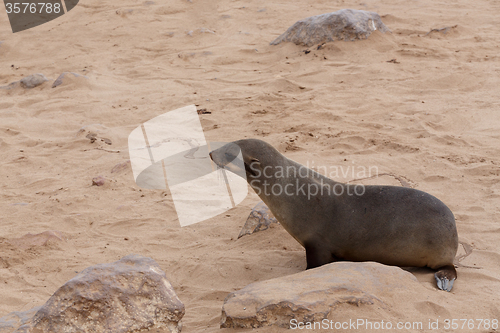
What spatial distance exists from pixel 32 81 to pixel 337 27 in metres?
5.37

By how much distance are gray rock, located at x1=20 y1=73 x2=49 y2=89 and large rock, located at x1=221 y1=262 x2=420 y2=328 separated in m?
6.94

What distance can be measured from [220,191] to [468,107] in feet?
11.8

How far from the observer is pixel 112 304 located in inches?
100

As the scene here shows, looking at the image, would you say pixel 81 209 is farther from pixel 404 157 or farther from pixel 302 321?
pixel 404 157

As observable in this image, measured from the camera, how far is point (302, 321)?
2.47m

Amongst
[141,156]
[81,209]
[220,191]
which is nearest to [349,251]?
[220,191]

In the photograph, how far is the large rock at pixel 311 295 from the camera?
2506 millimetres

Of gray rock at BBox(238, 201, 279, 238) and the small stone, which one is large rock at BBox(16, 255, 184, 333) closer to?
gray rock at BBox(238, 201, 279, 238)

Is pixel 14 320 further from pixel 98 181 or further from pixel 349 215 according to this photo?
pixel 98 181

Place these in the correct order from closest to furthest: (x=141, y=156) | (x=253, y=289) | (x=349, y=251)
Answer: (x=253, y=289) → (x=349, y=251) → (x=141, y=156)

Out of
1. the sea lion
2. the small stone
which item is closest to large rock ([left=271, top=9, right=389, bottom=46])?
the small stone

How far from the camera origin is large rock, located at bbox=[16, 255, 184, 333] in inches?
97.9

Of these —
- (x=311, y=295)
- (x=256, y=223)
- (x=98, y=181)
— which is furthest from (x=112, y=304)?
(x=98, y=181)

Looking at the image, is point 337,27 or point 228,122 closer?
point 228,122
